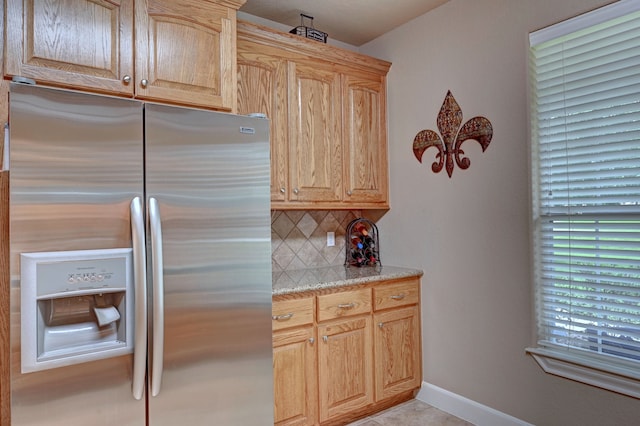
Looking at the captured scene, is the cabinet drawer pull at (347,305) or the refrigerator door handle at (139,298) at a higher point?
the refrigerator door handle at (139,298)

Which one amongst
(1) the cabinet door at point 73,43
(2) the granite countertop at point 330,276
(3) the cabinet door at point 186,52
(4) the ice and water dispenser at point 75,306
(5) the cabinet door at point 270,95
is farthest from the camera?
(5) the cabinet door at point 270,95

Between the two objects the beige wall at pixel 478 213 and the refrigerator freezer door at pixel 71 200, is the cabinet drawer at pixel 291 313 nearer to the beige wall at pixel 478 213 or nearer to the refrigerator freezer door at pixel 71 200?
the refrigerator freezer door at pixel 71 200

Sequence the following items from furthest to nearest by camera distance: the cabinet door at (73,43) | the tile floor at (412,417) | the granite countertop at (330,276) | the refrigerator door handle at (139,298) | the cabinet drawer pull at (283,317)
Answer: the tile floor at (412,417) < the granite countertop at (330,276) < the cabinet drawer pull at (283,317) < the cabinet door at (73,43) < the refrigerator door handle at (139,298)

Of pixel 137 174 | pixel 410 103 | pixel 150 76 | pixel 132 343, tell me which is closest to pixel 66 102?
pixel 137 174

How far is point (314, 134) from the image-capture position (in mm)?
2707

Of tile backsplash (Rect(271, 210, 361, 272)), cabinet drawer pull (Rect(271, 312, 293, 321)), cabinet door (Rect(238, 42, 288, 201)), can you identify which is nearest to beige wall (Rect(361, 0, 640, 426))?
tile backsplash (Rect(271, 210, 361, 272))

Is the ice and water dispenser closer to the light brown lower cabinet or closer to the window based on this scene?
the light brown lower cabinet

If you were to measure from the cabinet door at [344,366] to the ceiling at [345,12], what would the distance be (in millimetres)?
2047

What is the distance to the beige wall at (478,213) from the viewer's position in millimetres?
2225

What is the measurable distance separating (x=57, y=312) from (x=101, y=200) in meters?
0.39

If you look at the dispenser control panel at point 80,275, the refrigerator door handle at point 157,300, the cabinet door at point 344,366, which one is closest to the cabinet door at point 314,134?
the cabinet door at point 344,366

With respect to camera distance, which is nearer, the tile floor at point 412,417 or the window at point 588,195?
the window at point 588,195

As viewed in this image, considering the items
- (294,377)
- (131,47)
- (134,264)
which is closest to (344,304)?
(294,377)

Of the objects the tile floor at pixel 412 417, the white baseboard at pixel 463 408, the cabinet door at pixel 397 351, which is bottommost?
the tile floor at pixel 412 417
